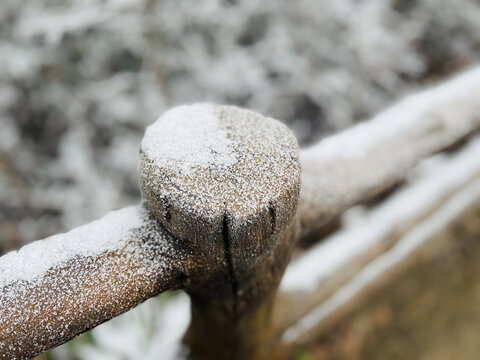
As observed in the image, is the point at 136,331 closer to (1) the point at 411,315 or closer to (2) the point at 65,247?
(1) the point at 411,315

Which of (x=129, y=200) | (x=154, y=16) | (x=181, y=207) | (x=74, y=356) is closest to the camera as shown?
(x=181, y=207)

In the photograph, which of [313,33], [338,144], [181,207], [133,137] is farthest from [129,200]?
[181,207]

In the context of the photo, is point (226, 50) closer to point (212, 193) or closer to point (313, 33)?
point (313, 33)

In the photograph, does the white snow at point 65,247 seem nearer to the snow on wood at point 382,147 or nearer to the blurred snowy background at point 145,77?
the snow on wood at point 382,147

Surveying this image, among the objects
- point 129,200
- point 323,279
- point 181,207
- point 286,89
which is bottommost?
point 129,200

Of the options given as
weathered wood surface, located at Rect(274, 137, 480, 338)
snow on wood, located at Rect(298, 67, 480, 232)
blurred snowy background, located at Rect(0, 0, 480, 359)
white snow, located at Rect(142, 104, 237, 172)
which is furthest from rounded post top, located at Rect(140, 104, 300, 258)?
blurred snowy background, located at Rect(0, 0, 480, 359)

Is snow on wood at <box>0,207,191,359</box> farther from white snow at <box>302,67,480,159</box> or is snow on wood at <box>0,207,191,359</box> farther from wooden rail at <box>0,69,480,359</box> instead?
white snow at <box>302,67,480,159</box>

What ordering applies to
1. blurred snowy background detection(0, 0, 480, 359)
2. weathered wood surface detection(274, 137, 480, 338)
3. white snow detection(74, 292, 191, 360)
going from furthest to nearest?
blurred snowy background detection(0, 0, 480, 359) < white snow detection(74, 292, 191, 360) < weathered wood surface detection(274, 137, 480, 338)

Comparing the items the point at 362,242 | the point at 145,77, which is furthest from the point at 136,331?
the point at 145,77
